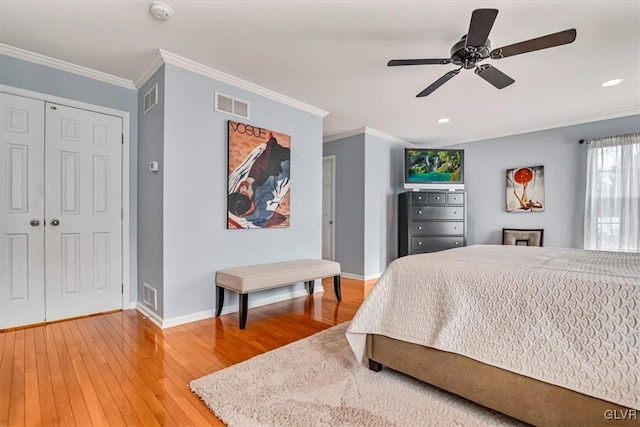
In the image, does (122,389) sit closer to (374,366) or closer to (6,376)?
(6,376)

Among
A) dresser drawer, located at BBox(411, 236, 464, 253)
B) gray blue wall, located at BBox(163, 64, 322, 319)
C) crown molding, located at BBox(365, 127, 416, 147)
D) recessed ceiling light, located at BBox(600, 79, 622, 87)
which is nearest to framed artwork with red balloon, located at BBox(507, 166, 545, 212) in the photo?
dresser drawer, located at BBox(411, 236, 464, 253)

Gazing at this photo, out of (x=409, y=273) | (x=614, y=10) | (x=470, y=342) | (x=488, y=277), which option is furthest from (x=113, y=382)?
(x=614, y=10)

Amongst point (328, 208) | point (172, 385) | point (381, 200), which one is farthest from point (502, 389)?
point (328, 208)

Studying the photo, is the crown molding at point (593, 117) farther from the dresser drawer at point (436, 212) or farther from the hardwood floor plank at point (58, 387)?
the hardwood floor plank at point (58, 387)

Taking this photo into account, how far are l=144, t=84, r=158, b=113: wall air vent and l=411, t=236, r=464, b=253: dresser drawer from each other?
3966mm

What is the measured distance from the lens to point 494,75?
7.37ft

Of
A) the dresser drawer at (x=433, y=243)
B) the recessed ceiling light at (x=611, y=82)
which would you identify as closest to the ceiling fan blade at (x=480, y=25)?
the recessed ceiling light at (x=611, y=82)

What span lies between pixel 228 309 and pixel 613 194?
197 inches

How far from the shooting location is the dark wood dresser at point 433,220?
4863mm

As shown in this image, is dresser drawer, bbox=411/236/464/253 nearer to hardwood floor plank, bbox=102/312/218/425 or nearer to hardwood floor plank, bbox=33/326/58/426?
hardwood floor plank, bbox=102/312/218/425

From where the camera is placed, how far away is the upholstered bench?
264 cm

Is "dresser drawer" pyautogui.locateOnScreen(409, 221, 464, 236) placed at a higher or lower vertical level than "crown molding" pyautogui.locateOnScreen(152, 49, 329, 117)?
lower

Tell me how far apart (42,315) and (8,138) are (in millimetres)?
1576

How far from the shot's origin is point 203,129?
292 cm
